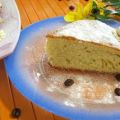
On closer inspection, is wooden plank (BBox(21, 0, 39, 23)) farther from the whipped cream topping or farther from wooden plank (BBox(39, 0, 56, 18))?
the whipped cream topping

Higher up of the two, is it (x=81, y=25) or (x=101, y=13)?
(x=81, y=25)

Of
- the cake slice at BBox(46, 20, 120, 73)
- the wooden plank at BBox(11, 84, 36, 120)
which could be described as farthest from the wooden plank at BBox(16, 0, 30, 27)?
the wooden plank at BBox(11, 84, 36, 120)

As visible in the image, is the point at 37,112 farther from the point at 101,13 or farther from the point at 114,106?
the point at 101,13

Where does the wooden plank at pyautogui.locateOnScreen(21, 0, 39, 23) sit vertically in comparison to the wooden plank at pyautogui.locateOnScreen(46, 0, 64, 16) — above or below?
above

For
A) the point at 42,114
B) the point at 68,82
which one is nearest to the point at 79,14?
the point at 68,82

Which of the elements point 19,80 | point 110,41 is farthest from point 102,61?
point 19,80

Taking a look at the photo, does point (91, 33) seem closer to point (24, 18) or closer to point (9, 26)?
point (9, 26)

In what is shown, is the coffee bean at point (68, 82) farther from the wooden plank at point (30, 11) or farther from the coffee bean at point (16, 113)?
the wooden plank at point (30, 11)
